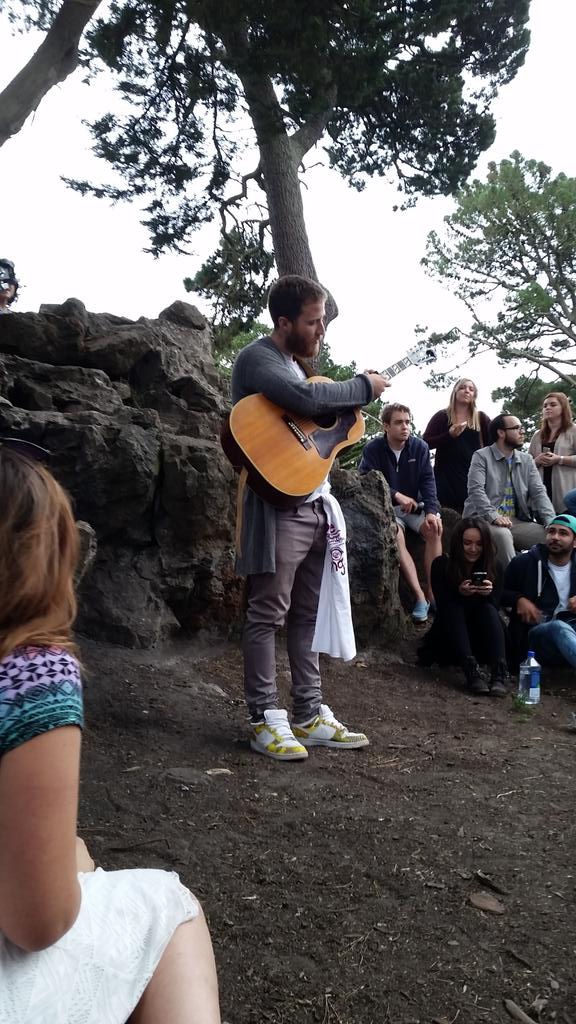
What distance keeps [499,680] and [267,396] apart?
2.76 m

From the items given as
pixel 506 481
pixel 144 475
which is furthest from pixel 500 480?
pixel 144 475

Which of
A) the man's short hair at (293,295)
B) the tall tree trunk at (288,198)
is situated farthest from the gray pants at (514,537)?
the man's short hair at (293,295)

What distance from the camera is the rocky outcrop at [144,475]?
516 centimetres

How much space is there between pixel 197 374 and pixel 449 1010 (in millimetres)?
4935

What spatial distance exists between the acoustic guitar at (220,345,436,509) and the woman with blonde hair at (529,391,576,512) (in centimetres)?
366

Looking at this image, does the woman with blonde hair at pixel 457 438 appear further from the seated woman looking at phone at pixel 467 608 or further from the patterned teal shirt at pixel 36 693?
the patterned teal shirt at pixel 36 693

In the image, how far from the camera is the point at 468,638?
6.02 meters

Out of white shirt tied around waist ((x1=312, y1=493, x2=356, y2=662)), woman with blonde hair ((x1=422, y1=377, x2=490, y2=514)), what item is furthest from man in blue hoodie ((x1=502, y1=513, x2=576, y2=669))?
white shirt tied around waist ((x1=312, y1=493, x2=356, y2=662))

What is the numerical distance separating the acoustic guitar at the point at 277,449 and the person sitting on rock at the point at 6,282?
243 centimetres

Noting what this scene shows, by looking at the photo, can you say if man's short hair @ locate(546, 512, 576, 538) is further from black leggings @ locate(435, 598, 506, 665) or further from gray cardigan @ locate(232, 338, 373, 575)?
gray cardigan @ locate(232, 338, 373, 575)

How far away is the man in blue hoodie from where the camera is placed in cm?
617

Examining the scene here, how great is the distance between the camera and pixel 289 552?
414 centimetres

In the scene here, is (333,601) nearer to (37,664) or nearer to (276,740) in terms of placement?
(276,740)

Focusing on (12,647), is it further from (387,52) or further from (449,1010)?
(387,52)
